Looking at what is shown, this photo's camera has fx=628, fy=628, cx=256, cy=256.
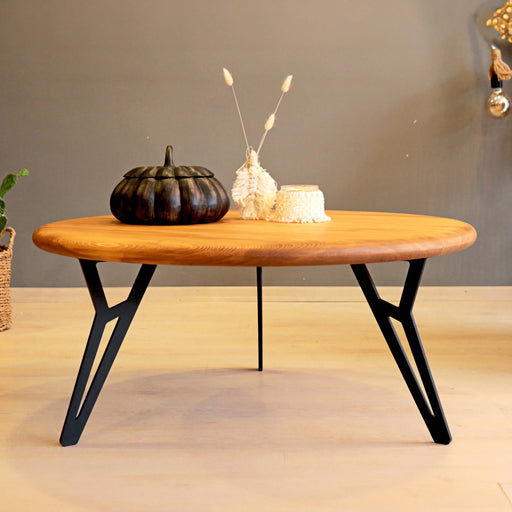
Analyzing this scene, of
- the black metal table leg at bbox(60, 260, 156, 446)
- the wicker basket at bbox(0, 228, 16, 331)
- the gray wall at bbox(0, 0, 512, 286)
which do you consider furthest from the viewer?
the gray wall at bbox(0, 0, 512, 286)

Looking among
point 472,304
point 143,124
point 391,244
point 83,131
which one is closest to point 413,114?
point 472,304

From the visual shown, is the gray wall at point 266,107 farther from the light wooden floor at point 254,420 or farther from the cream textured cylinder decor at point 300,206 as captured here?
the cream textured cylinder decor at point 300,206

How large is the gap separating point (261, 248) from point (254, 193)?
542 millimetres

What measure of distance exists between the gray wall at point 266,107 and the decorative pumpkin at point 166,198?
1445 millimetres

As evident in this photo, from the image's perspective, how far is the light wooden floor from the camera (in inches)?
47.9

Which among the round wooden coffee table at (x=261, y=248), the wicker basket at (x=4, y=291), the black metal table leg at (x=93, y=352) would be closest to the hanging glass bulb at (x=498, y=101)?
the round wooden coffee table at (x=261, y=248)

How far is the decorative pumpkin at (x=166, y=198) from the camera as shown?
4.66 ft

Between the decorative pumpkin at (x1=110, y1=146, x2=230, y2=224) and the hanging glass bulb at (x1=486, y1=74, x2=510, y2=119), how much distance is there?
1.75 metres

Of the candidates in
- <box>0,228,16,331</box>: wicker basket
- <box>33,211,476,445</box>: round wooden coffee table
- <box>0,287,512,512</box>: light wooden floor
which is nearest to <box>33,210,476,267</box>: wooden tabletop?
<box>33,211,476,445</box>: round wooden coffee table

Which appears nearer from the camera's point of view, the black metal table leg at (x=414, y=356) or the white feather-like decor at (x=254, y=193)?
the black metal table leg at (x=414, y=356)

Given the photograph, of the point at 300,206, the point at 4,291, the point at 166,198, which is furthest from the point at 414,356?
the point at 4,291

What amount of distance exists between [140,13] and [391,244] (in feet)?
6.94

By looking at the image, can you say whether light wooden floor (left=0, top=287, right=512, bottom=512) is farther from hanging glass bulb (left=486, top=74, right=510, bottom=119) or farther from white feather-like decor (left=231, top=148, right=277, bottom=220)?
hanging glass bulb (left=486, top=74, right=510, bottom=119)

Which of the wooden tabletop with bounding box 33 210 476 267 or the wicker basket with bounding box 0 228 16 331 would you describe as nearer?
the wooden tabletop with bounding box 33 210 476 267
